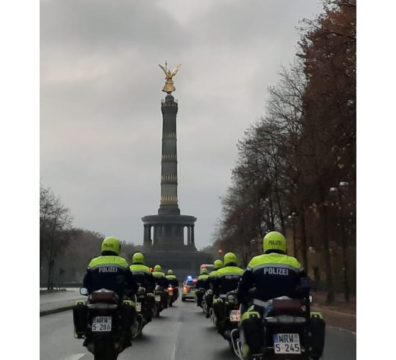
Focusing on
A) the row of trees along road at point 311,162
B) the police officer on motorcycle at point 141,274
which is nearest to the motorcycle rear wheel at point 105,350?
the police officer on motorcycle at point 141,274

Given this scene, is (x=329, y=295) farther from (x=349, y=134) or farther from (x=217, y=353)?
(x=217, y=353)

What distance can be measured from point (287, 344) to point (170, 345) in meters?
7.53

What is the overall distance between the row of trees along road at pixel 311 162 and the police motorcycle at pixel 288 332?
1181 cm

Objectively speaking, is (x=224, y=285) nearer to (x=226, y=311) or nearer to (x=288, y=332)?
(x=226, y=311)

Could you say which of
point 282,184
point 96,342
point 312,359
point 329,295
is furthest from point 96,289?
point 282,184

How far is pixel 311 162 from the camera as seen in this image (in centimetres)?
2712

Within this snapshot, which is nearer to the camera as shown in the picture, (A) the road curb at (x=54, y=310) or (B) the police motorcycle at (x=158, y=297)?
(A) the road curb at (x=54, y=310)

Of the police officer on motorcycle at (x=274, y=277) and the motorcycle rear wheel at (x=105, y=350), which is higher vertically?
the police officer on motorcycle at (x=274, y=277)

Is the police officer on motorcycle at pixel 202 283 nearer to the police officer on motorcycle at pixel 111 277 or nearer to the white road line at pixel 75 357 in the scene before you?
Answer: the white road line at pixel 75 357

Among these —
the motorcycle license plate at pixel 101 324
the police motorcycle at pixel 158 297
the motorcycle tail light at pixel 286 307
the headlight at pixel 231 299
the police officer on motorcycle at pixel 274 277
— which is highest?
the police officer on motorcycle at pixel 274 277

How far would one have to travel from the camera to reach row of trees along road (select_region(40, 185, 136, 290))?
1717 inches

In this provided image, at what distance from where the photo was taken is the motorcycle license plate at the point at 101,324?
28.6 ft

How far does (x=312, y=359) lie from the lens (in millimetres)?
7457
